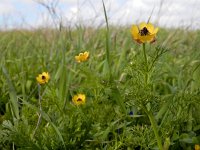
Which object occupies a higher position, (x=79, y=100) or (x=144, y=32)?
(x=144, y=32)

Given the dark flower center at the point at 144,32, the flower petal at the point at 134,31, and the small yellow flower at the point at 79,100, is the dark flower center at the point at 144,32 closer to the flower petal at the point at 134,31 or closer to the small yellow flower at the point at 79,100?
the flower petal at the point at 134,31

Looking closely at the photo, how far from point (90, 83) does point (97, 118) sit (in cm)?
21

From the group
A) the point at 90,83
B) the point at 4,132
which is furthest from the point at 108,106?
the point at 4,132

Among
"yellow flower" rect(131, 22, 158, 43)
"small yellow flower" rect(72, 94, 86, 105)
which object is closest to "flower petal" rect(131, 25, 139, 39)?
"yellow flower" rect(131, 22, 158, 43)

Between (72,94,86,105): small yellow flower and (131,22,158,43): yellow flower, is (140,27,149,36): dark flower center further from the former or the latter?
(72,94,86,105): small yellow flower

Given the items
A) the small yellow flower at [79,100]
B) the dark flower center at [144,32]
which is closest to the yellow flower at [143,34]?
the dark flower center at [144,32]

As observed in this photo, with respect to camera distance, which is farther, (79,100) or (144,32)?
(79,100)

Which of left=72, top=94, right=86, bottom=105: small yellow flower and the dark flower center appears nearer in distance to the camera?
the dark flower center

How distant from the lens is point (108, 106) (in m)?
1.51

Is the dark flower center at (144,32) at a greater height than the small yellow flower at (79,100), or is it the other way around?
the dark flower center at (144,32)

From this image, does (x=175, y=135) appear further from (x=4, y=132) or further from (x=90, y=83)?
(x=4, y=132)

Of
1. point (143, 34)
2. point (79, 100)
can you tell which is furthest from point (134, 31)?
point (79, 100)

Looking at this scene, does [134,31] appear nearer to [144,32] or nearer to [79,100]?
[144,32]

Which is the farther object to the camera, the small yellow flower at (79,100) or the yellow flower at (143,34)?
the small yellow flower at (79,100)
